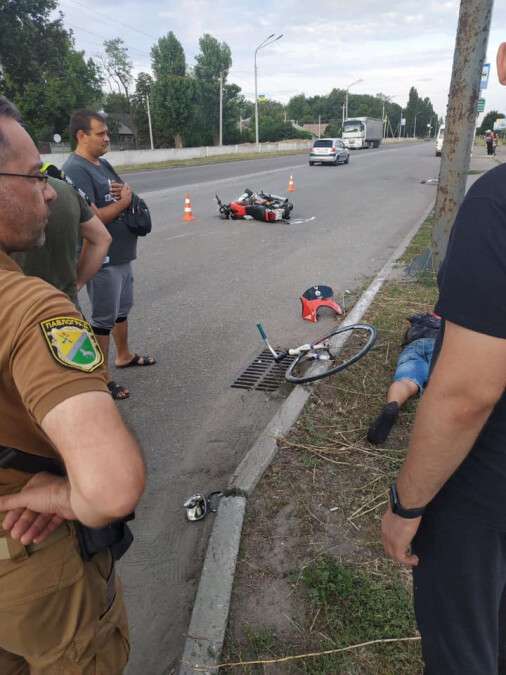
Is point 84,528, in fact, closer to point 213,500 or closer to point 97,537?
point 97,537

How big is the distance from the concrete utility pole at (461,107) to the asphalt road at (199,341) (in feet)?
5.60

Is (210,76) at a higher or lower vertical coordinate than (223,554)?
higher

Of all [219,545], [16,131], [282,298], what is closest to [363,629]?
[219,545]

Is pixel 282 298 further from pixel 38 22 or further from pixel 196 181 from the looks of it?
pixel 38 22

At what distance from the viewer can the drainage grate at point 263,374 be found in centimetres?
444

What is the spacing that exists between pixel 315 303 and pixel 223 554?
12.2ft

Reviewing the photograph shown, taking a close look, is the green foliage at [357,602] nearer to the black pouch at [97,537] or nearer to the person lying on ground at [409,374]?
the person lying on ground at [409,374]

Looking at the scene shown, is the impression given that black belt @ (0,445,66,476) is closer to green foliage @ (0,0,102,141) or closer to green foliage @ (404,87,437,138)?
green foliage @ (0,0,102,141)

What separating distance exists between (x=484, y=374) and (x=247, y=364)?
3.83 metres

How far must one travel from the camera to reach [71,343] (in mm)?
997

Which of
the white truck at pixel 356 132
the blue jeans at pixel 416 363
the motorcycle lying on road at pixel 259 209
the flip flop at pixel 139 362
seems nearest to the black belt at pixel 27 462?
the blue jeans at pixel 416 363

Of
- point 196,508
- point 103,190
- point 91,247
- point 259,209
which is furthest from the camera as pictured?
point 259,209

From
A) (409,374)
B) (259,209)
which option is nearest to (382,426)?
(409,374)

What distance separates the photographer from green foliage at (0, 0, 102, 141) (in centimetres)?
4641
